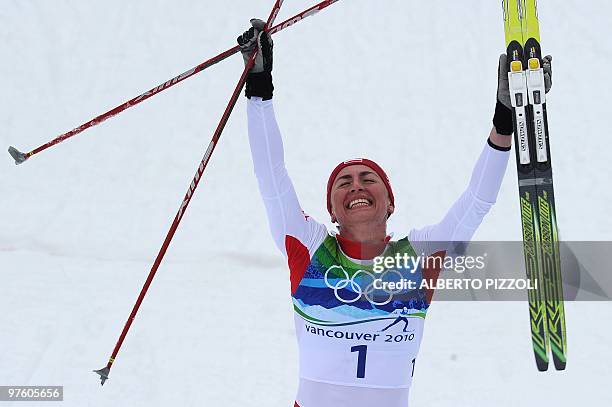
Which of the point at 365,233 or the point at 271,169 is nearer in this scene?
the point at 271,169

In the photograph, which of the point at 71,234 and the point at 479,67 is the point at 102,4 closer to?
the point at 71,234

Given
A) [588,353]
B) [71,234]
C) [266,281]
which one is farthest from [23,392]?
[588,353]

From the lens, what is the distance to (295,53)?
480 inches

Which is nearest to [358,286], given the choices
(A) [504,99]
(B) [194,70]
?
(A) [504,99]

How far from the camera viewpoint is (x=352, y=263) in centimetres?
285

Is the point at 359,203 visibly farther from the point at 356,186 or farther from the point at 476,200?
the point at 476,200

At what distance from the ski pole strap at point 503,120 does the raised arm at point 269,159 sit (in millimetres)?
915

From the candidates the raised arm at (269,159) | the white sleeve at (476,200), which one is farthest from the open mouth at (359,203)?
the white sleeve at (476,200)

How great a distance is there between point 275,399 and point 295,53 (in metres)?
8.07

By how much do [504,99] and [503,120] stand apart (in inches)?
5.5

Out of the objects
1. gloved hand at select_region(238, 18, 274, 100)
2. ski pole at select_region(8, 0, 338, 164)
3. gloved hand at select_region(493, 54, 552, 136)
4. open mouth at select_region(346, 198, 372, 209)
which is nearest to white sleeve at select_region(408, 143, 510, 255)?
gloved hand at select_region(493, 54, 552, 136)

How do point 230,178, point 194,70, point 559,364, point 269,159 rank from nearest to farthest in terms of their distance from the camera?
point 269,159 → point 559,364 → point 194,70 → point 230,178

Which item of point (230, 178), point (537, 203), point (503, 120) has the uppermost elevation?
point (230, 178)

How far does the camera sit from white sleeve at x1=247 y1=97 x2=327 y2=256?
2727 mm
